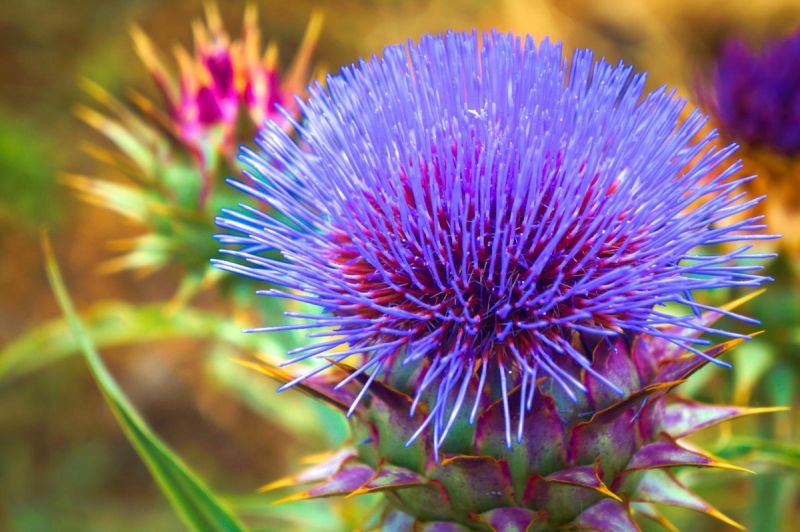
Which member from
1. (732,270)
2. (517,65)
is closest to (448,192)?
(517,65)

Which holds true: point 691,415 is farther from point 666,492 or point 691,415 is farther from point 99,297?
point 99,297

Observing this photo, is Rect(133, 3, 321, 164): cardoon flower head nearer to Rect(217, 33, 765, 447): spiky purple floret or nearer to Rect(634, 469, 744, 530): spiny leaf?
Rect(217, 33, 765, 447): spiky purple floret

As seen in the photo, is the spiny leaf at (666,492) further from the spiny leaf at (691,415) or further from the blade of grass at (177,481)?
the blade of grass at (177,481)

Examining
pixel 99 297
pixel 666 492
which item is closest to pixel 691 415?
pixel 666 492

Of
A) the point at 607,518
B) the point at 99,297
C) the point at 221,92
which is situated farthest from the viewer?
the point at 99,297

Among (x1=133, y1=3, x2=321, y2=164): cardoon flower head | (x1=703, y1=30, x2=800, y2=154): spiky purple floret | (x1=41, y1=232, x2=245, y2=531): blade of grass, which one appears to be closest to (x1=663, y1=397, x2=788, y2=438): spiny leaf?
(x1=41, y1=232, x2=245, y2=531): blade of grass

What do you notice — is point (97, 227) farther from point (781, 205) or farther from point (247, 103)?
point (781, 205)

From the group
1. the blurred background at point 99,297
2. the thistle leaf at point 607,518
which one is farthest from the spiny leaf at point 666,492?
the blurred background at point 99,297
